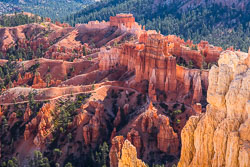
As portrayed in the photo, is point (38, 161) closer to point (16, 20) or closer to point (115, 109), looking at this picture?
point (115, 109)

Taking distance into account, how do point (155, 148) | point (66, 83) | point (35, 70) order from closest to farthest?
point (155, 148) → point (66, 83) → point (35, 70)

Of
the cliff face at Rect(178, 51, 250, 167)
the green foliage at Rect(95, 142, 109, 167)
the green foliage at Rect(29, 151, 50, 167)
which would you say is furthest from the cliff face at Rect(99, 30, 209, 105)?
the cliff face at Rect(178, 51, 250, 167)

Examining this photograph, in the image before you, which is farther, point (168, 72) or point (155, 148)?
point (168, 72)

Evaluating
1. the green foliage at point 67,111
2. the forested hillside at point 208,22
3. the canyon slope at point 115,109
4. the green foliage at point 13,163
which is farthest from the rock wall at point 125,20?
the green foliage at point 13,163

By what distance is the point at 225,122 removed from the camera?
69.8 ft

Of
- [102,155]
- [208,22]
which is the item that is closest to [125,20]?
[208,22]

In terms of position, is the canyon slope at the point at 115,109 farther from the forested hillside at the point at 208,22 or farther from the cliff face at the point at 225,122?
the forested hillside at the point at 208,22

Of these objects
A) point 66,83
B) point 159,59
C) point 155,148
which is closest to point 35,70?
point 66,83

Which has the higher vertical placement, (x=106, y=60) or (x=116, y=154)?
(x=106, y=60)

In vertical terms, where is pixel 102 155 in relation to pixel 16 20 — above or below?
below

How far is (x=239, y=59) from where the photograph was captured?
77.0 feet

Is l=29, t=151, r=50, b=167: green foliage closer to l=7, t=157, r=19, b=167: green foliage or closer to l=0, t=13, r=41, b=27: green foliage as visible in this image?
l=7, t=157, r=19, b=167: green foliage

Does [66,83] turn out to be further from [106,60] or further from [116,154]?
[116,154]

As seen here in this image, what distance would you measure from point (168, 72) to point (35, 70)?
46440 millimetres
